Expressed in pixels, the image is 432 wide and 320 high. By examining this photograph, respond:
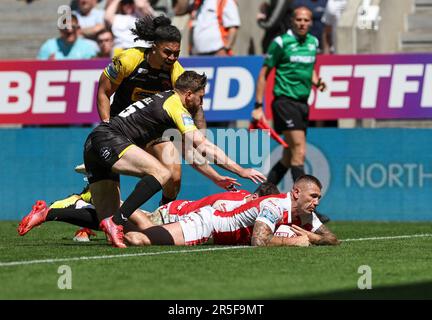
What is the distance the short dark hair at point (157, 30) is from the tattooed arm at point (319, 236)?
89.6 inches

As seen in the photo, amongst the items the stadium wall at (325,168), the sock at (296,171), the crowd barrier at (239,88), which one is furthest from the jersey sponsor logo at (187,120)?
the crowd barrier at (239,88)

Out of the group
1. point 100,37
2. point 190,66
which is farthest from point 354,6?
point 100,37

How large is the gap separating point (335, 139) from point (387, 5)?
286 centimetres

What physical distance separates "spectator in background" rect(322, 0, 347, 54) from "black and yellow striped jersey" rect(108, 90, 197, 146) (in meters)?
6.71

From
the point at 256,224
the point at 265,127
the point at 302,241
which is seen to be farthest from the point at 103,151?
the point at 265,127

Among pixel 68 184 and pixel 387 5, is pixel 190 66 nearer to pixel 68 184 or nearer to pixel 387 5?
pixel 68 184

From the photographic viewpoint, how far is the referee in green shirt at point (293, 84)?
52.5ft

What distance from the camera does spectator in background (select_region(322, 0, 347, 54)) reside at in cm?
1823

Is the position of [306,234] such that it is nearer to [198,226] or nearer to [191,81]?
[198,226]

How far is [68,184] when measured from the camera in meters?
17.2

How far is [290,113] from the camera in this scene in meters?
16.0

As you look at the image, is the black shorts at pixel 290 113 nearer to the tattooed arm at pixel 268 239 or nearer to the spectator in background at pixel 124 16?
the spectator in background at pixel 124 16

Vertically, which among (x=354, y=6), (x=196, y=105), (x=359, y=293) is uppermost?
(x=354, y=6)

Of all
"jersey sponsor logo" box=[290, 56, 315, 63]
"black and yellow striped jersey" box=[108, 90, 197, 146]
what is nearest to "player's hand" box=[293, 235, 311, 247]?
"black and yellow striped jersey" box=[108, 90, 197, 146]
